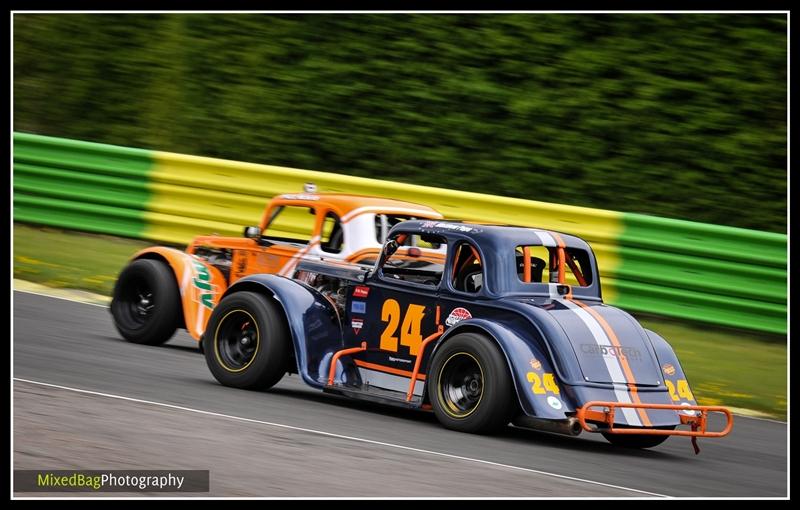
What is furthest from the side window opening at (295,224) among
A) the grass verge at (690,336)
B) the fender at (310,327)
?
the fender at (310,327)

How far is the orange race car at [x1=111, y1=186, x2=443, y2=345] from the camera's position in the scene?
11.5 m

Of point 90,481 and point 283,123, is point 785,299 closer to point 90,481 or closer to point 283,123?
point 283,123

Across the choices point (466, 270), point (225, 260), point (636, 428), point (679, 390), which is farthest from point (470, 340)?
point (225, 260)

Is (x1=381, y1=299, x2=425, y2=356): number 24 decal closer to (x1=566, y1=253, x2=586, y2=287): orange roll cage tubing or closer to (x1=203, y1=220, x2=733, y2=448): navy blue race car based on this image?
(x1=203, y1=220, x2=733, y2=448): navy blue race car

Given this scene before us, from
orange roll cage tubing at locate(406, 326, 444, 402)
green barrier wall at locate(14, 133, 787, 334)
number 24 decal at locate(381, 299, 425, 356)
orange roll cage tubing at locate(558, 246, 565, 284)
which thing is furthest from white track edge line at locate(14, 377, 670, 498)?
green barrier wall at locate(14, 133, 787, 334)

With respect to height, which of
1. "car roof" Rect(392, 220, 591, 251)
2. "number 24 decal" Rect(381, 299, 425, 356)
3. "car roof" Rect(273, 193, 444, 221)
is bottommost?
"number 24 decal" Rect(381, 299, 425, 356)

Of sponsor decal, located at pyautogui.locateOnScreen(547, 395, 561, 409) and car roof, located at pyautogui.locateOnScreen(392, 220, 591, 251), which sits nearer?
sponsor decal, located at pyautogui.locateOnScreen(547, 395, 561, 409)

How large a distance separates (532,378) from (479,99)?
25.2 feet

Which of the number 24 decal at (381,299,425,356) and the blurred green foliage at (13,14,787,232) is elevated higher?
the blurred green foliage at (13,14,787,232)

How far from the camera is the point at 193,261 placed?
38.8 ft

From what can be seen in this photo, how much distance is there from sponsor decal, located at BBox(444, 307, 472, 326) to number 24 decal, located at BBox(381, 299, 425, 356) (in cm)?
28

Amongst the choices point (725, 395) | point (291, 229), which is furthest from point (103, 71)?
point (725, 395)

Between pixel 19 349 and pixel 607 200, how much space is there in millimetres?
7258

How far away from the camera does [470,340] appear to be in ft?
28.5
